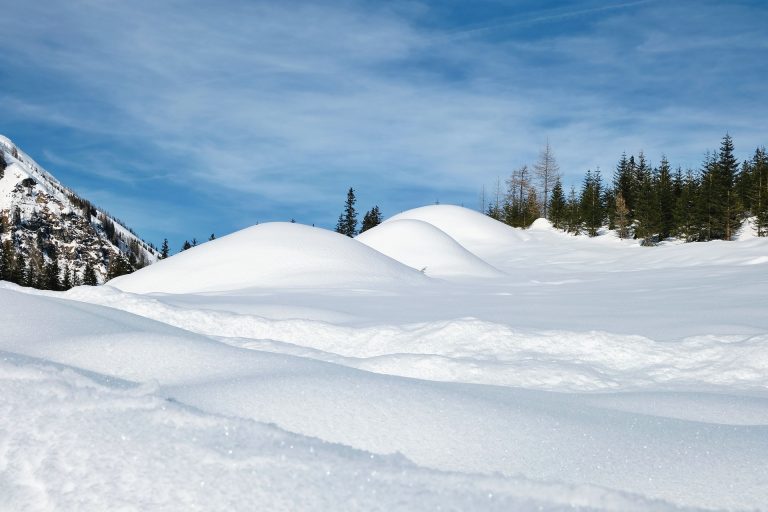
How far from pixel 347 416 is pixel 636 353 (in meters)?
4.83

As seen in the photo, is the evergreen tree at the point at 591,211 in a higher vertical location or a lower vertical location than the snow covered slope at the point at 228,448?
higher

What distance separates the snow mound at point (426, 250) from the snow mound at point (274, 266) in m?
5.21

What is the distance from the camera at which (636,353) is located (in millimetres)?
6414

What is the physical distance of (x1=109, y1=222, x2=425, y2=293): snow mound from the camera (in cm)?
1480

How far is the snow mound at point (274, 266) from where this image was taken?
48.5ft

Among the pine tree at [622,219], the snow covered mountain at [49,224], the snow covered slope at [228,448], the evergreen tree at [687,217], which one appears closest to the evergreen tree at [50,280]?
the pine tree at [622,219]

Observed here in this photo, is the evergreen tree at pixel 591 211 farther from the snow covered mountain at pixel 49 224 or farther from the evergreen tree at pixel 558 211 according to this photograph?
the snow covered mountain at pixel 49 224

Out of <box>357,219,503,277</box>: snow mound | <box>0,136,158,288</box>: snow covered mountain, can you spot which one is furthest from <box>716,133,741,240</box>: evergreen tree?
<box>0,136,158,288</box>: snow covered mountain

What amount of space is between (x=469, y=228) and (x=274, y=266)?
27925 millimetres

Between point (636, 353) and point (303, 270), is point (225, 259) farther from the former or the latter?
point (636, 353)

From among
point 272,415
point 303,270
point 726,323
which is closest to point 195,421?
point 272,415

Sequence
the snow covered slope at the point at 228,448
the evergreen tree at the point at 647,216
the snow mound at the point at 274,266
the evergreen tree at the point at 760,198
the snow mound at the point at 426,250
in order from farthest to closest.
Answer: the evergreen tree at the point at 647,216
the evergreen tree at the point at 760,198
the snow mound at the point at 426,250
the snow mound at the point at 274,266
the snow covered slope at the point at 228,448

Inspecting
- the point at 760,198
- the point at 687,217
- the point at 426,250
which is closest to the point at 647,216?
the point at 687,217

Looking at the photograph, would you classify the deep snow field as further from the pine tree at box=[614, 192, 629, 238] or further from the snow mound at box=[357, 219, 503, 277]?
the pine tree at box=[614, 192, 629, 238]
